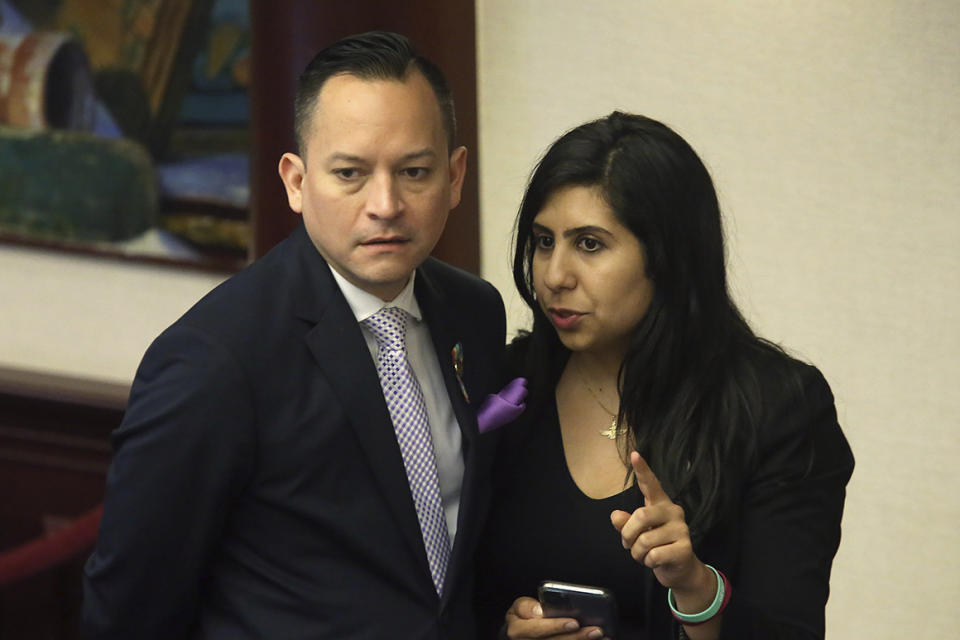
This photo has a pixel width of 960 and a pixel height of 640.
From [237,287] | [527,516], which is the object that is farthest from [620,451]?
[237,287]

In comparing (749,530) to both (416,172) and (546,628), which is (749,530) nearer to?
(546,628)

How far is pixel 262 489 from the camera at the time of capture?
1.89 meters

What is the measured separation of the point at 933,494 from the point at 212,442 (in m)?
2.51

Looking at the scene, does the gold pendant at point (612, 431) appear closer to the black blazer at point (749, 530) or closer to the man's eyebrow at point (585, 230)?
the black blazer at point (749, 530)

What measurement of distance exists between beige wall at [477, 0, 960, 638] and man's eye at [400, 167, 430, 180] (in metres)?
1.93

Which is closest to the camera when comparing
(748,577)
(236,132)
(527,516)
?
(748,577)

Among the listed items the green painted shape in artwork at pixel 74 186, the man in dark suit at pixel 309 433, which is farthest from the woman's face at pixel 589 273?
the green painted shape in artwork at pixel 74 186

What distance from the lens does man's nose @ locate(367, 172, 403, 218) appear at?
1906mm

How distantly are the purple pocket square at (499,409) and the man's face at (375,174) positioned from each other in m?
0.34

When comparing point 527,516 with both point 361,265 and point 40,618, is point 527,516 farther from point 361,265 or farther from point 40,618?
point 40,618

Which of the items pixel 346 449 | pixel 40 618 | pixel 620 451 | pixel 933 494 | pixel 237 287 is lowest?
pixel 40 618

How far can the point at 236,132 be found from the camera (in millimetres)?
4477

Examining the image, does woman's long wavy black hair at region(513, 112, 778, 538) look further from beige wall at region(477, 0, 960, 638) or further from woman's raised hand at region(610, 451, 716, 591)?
beige wall at region(477, 0, 960, 638)

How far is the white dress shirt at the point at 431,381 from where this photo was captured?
2.05 meters
